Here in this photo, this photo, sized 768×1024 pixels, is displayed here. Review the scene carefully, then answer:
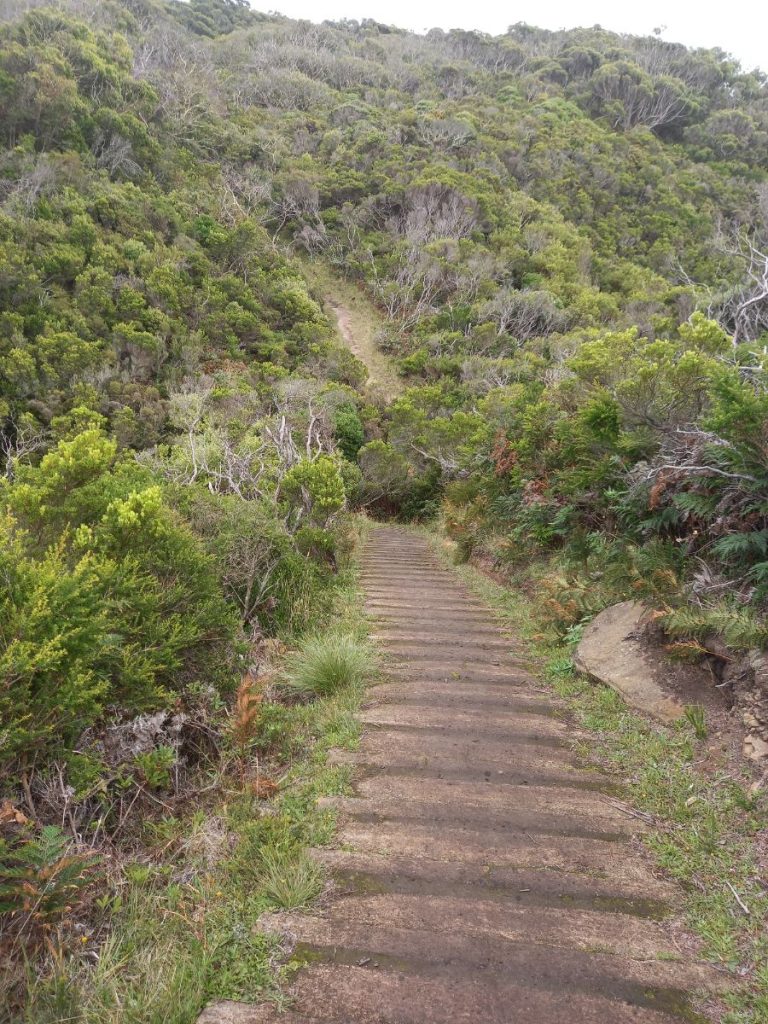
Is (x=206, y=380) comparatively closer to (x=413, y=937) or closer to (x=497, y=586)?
(x=497, y=586)

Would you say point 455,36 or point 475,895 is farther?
point 455,36

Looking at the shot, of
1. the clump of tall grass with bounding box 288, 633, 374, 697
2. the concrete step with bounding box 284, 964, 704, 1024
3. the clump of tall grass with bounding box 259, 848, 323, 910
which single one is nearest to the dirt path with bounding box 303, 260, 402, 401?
the clump of tall grass with bounding box 288, 633, 374, 697

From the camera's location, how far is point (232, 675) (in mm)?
4332

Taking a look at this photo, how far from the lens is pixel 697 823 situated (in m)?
2.93

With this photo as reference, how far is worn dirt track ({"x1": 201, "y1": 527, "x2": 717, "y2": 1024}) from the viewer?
195 centimetres

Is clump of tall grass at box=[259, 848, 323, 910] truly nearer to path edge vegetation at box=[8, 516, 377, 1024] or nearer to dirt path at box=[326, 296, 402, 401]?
path edge vegetation at box=[8, 516, 377, 1024]

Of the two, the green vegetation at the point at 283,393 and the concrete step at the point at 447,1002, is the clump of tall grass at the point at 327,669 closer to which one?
the green vegetation at the point at 283,393

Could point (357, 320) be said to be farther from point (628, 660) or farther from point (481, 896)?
point (481, 896)

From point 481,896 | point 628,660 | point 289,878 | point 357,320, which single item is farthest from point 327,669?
point 357,320

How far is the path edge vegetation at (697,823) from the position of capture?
2164 mm

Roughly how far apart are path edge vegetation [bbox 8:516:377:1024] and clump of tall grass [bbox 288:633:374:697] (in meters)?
0.65

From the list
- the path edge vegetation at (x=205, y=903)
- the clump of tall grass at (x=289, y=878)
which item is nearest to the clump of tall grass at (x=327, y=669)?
the path edge vegetation at (x=205, y=903)

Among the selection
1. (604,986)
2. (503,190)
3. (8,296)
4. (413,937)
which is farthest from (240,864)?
(503,190)

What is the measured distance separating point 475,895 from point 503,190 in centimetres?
5088
